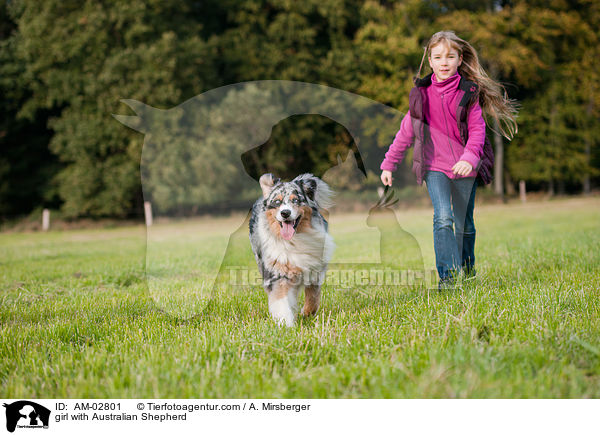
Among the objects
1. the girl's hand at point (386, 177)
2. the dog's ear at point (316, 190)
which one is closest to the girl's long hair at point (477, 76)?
the girl's hand at point (386, 177)

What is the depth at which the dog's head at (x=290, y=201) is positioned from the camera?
9.90 ft

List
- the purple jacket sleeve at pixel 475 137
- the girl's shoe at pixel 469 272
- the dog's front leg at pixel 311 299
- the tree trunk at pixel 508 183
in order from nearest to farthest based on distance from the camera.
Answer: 1. the purple jacket sleeve at pixel 475 137
2. the dog's front leg at pixel 311 299
3. the girl's shoe at pixel 469 272
4. the tree trunk at pixel 508 183

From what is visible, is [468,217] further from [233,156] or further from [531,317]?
[233,156]

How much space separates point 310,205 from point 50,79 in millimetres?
22459

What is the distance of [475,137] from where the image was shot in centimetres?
330

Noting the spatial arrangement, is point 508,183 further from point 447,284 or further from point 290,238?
point 290,238

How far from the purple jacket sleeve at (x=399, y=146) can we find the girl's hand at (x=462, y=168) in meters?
0.50

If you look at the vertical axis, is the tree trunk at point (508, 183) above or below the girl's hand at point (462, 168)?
above

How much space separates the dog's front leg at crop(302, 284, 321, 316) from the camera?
337 centimetres

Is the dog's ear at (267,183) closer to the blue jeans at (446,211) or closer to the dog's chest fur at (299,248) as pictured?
the dog's chest fur at (299,248)

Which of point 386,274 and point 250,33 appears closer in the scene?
point 386,274
